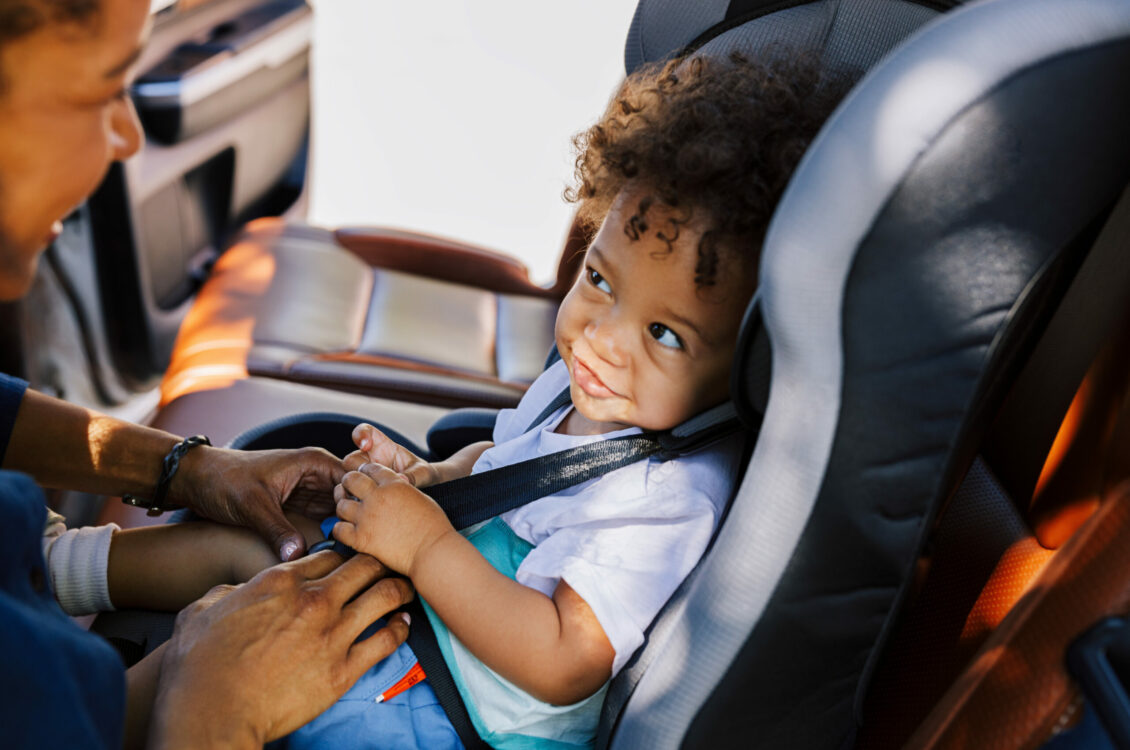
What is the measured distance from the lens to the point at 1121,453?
799mm

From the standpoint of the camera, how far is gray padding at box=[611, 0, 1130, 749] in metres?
0.65

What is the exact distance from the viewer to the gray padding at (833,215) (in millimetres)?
647

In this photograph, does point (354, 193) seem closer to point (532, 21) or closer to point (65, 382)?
point (532, 21)

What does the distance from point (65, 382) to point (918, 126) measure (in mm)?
2174

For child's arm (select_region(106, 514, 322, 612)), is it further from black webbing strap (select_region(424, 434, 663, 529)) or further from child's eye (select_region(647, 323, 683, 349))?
child's eye (select_region(647, 323, 683, 349))

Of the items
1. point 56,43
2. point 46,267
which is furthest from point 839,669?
point 46,267

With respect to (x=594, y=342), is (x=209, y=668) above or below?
below

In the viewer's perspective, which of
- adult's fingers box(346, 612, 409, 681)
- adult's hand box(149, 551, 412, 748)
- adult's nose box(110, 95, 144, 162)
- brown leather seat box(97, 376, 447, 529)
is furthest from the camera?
brown leather seat box(97, 376, 447, 529)

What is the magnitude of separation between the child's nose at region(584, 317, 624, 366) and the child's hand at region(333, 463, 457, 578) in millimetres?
245

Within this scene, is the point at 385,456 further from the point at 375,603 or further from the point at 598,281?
the point at 598,281

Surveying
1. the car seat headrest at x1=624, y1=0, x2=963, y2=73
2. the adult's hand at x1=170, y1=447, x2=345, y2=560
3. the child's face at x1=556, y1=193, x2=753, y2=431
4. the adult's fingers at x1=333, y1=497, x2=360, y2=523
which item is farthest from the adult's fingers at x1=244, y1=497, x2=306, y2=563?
the car seat headrest at x1=624, y1=0, x2=963, y2=73

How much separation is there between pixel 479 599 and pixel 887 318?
0.50 m

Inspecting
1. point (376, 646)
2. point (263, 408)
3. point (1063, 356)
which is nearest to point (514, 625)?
point (376, 646)

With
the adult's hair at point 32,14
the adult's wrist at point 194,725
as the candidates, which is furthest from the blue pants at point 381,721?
the adult's hair at point 32,14
